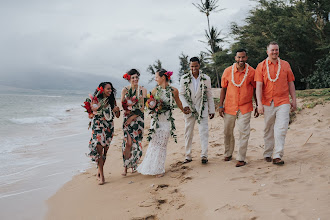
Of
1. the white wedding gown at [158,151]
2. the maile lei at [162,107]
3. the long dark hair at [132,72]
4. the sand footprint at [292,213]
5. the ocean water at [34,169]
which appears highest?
the long dark hair at [132,72]

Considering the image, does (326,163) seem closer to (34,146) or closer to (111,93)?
(111,93)

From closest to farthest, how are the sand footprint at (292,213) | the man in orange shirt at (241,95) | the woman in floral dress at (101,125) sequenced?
1. the sand footprint at (292,213)
2. the man in orange shirt at (241,95)
3. the woman in floral dress at (101,125)

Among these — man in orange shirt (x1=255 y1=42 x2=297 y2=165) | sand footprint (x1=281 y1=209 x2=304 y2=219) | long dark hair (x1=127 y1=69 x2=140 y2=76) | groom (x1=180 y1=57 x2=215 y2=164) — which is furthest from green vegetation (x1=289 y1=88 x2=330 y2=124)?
sand footprint (x1=281 y1=209 x2=304 y2=219)

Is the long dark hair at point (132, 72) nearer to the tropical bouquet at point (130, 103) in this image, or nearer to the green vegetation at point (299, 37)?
the tropical bouquet at point (130, 103)

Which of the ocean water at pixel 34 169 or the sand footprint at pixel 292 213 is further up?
the sand footprint at pixel 292 213

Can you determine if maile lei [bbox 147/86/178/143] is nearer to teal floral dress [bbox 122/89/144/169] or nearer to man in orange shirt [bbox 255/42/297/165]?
teal floral dress [bbox 122/89/144/169]

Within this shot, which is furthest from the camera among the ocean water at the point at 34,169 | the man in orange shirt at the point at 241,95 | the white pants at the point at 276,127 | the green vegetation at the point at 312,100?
the green vegetation at the point at 312,100

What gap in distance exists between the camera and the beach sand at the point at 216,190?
10.2ft

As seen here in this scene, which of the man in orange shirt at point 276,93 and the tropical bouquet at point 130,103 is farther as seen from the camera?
the tropical bouquet at point 130,103

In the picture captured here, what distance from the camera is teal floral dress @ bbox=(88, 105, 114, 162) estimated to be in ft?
16.2

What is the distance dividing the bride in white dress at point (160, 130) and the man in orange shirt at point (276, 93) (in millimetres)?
1573

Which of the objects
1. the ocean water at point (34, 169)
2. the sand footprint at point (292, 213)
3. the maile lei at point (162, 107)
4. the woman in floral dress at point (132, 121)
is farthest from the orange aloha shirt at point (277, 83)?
the ocean water at point (34, 169)

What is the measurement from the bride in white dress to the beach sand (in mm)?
209

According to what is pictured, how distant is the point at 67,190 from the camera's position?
192 inches
